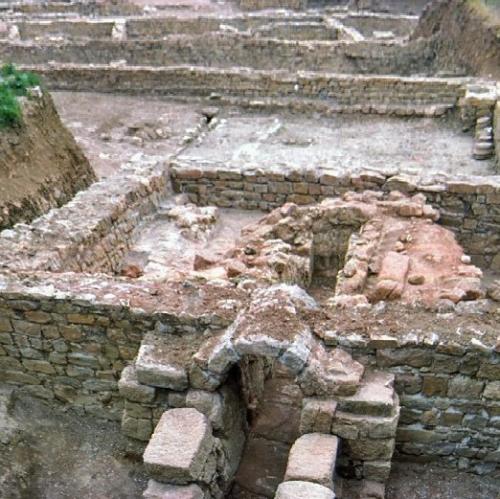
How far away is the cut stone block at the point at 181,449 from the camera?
393 cm

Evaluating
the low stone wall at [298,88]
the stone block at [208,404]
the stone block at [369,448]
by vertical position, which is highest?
the low stone wall at [298,88]

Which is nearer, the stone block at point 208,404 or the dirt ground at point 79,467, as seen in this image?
the stone block at point 208,404

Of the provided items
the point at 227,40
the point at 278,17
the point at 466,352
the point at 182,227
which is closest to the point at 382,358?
the point at 466,352

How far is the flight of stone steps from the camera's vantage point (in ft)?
13.1

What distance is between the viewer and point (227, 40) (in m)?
16.9

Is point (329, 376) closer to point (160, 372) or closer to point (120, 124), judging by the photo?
point (160, 372)

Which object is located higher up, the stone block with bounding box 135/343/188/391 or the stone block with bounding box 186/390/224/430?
the stone block with bounding box 135/343/188/391

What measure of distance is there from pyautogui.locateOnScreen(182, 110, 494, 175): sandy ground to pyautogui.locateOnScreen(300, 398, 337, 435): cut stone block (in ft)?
16.5

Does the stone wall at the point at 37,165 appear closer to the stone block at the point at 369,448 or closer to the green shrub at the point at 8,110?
the green shrub at the point at 8,110

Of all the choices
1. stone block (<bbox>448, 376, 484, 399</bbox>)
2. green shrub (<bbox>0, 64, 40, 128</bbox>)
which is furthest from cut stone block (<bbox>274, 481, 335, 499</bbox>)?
green shrub (<bbox>0, 64, 40, 128</bbox>)

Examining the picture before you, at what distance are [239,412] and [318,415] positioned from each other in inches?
36.6

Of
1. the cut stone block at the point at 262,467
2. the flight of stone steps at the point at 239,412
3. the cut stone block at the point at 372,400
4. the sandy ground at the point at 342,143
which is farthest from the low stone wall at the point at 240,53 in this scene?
the cut stone block at the point at 372,400

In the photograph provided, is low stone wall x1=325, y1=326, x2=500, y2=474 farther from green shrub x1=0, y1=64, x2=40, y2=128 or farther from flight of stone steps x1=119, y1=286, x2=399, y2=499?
green shrub x1=0, y1=64, x2=40, y2=128

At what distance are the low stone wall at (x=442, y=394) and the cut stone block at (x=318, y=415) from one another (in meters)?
0.43
